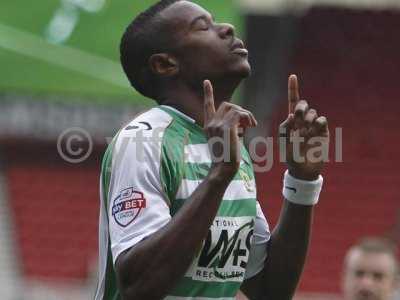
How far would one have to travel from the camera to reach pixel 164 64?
10.4 feet

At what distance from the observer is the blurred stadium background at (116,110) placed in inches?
381

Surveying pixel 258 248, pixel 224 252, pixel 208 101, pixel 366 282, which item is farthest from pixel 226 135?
pixel 366 282

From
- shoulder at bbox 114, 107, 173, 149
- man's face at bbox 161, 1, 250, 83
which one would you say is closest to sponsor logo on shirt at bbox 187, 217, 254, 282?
shoulder at bbox 114, 107, 173, 149

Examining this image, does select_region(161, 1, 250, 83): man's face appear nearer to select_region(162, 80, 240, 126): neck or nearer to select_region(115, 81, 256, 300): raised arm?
select_region(162, 80, 240, 126): neck

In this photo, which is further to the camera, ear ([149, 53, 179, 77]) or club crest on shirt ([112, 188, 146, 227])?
ear ([149, 53, 179, 77])

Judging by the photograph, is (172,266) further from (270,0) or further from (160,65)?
(270,0)

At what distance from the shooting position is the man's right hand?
277cm

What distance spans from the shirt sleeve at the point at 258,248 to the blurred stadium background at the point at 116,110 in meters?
5.99

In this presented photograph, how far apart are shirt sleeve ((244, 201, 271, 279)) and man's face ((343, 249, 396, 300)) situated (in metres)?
2.17

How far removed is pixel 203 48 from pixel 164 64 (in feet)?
0.42

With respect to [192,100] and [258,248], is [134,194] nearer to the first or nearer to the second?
[192,100]

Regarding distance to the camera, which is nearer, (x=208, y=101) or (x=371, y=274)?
(x=208, y=101)

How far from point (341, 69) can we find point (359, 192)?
1600 millimetres

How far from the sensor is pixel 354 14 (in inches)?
513
